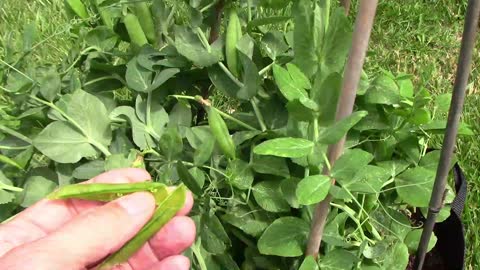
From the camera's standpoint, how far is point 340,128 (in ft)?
2.27

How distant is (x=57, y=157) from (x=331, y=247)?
0.40m

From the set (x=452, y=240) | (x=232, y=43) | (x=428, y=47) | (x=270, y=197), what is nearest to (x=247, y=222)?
(x=270, y=197)

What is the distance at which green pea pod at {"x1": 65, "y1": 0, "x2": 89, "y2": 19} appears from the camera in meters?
1.03

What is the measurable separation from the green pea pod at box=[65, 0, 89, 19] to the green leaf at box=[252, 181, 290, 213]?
419mm

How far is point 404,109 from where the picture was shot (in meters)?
0.92

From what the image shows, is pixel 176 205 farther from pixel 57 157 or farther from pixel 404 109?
pixel 404 109

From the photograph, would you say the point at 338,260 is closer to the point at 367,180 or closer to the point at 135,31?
the point at 367,180

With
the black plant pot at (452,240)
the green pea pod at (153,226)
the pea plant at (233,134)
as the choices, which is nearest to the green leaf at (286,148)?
the pea plant at (233,134)

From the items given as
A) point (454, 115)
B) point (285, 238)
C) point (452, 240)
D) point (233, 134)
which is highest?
point (454, 115)

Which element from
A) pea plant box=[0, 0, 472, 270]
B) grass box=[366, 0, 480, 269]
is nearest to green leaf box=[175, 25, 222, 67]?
pea plant box=[0, 0, 472, 270]

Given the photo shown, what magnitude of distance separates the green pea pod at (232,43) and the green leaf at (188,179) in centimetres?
19

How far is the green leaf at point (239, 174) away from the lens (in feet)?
2.78

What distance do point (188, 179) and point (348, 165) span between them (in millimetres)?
202

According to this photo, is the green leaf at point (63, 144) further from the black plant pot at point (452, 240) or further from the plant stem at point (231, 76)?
the black plant pot at point (452, 240)
